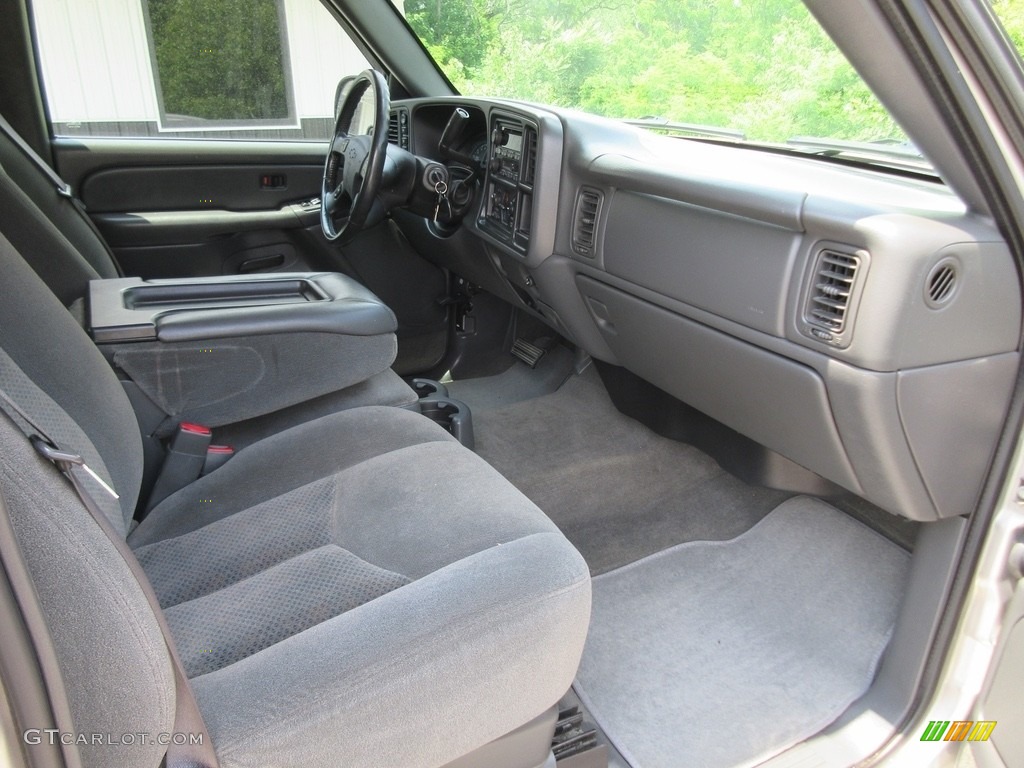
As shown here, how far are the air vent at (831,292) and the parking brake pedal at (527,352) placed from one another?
1506 mm

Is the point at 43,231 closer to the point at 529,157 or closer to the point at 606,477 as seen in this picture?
the point at 529,157

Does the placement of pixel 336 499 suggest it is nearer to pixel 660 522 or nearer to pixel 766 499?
pixel 660 522

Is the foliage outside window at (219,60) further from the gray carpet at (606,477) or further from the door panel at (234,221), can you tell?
the gray carpet at (606,477)

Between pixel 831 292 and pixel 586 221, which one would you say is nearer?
pixel 831 292

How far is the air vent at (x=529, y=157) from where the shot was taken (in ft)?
5.84

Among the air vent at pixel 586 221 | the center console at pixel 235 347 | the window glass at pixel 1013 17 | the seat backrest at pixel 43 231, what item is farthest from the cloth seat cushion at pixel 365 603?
the window glass at pixel 1013 17

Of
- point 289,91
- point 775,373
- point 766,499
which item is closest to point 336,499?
point 775,373

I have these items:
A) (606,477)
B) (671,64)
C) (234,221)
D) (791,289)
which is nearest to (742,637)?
(606,477)

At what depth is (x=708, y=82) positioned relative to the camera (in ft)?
5.61

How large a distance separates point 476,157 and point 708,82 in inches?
27.6

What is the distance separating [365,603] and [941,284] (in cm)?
85

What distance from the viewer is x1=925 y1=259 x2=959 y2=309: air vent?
40.8 inches

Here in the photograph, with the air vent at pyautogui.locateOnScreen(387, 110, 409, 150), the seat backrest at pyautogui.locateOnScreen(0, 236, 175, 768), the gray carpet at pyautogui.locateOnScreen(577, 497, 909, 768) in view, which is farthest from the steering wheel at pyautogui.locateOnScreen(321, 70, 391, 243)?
the seat backrest at pyautogui.locateOnScreen(0, 236, 175, 768)

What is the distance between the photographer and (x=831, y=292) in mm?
1129
